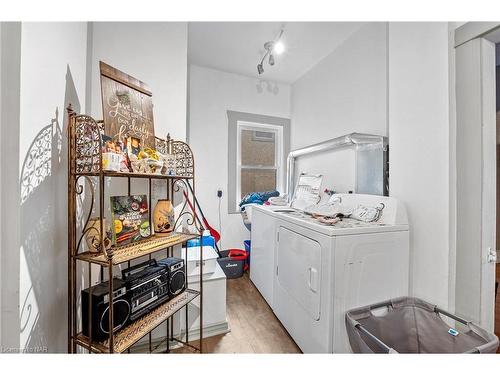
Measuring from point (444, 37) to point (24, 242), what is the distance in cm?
234

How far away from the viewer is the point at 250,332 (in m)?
1.67

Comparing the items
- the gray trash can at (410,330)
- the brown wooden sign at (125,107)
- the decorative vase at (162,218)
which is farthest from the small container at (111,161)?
the gray trash can at (410,330)

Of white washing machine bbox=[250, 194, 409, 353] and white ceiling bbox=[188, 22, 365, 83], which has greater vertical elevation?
white ceiling bbox=[188, 22, 365, 83]

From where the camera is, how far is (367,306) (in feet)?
4.04

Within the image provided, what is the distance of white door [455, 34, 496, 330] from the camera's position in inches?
45.1

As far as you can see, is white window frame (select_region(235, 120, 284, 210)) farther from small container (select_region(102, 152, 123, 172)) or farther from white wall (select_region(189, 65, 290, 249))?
small container (select_region(102, 152, 123, 172))

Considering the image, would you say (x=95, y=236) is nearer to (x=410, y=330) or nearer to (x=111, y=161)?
(x=111, y=161)

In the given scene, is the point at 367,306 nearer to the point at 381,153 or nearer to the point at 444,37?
the point at 381,153

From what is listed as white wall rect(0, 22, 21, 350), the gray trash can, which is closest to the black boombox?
white wall rect(0, 22, 21, 350)

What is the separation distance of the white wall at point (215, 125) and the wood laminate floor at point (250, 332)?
100cm

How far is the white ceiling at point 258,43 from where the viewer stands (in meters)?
2.02

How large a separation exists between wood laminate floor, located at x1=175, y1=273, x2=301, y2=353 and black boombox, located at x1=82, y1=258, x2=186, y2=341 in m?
0.57

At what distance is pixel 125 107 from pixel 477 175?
197 cm
